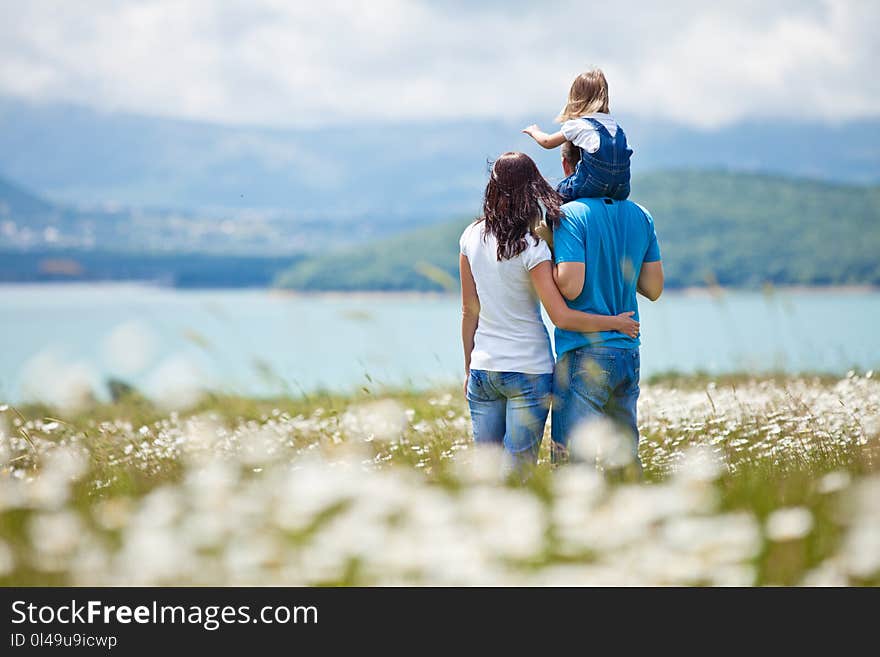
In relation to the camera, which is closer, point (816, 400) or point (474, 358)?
point (474, 358)

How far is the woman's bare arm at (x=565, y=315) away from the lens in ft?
14.0

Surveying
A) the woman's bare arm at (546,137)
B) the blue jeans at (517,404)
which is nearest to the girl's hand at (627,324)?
the blue jeans at (517,404)

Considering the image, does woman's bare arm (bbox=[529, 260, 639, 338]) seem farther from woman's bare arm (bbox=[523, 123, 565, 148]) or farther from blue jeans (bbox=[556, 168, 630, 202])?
woman's bare arm (bbox=[523, 123, 565, 148])

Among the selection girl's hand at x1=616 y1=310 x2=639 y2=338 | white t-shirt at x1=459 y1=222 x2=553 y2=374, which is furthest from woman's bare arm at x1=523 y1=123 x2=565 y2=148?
girl's hand at x1=616 y1=310 x2=639 y2=338

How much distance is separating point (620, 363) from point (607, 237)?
605 mm

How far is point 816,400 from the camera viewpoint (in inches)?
270

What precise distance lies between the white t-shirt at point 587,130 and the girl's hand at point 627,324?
791mm

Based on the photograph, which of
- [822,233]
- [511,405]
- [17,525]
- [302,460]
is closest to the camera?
[17,525]

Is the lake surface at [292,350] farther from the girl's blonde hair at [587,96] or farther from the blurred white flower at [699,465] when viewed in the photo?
the girl's blonde hair at [587,96]

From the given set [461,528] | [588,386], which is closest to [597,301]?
[588,386]

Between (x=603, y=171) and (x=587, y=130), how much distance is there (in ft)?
0.68

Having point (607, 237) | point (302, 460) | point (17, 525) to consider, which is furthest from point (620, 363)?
point (17, 525)

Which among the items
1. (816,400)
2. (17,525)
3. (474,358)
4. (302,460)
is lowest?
(17,525)
